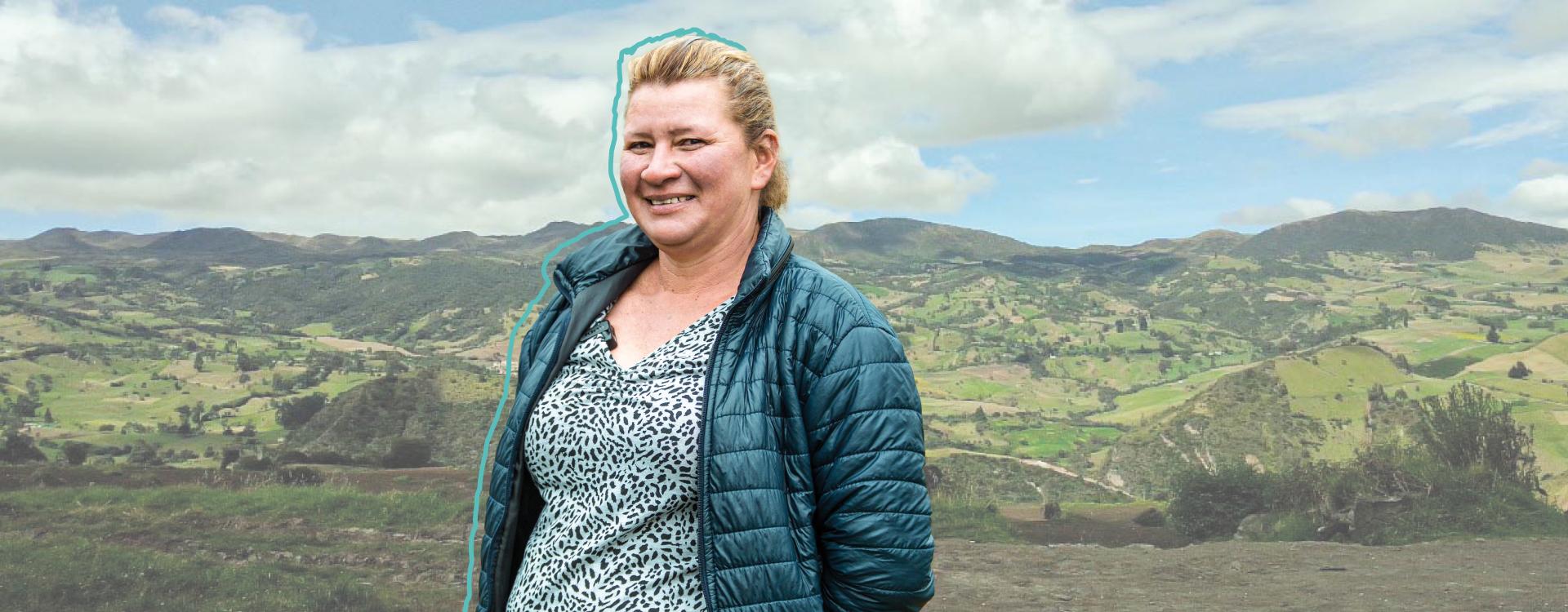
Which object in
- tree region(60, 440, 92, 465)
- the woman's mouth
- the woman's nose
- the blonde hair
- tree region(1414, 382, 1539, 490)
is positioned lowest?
tree region(1414, 382, 1539, 490)

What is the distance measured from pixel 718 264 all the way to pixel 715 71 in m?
0.37

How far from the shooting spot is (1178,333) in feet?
183

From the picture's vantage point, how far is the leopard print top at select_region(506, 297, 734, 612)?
1882mm

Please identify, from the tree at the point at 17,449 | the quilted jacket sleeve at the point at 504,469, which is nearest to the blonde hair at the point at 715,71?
the quilted jacket sleeve at the point at 504,469

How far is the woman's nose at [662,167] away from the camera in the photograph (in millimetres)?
1913

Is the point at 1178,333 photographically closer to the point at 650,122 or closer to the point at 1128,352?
the point at 1128,352

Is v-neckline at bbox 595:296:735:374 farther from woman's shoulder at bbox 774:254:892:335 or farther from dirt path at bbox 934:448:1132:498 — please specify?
dirt path at bbox 934:448:1132:498

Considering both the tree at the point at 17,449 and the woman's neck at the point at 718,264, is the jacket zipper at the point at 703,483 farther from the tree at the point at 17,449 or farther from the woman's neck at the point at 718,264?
the tree at the point at 17,449

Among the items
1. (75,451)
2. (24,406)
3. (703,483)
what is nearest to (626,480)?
(703,483)

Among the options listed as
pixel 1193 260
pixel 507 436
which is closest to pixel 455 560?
pixel 507 436

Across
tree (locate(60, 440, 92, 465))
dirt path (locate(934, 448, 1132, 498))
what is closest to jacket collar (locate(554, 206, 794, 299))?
tree (locate(60, 440, 92, 465))

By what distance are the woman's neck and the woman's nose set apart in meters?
0.17

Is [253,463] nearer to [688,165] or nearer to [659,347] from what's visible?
[659,347]

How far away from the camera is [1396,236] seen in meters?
81.8
